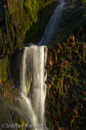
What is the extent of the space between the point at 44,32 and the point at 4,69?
370cm

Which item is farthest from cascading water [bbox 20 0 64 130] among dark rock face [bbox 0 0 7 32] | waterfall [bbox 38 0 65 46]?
waterfall [bbox 38 0 65 46]

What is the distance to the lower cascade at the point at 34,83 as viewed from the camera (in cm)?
465

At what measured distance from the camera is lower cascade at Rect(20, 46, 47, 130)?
4.65 metres

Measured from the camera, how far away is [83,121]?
4355 mm

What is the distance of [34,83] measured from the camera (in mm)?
4750

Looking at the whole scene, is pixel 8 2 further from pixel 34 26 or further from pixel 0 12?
pixel 34 26

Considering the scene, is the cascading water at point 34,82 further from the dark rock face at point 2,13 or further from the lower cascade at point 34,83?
the dark rock face at point 2,13

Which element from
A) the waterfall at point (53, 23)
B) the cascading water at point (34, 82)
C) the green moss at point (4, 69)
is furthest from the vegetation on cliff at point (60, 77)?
the waterfall at point (53, 23)

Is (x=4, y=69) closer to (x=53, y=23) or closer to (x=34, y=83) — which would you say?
(x=34, y=83)

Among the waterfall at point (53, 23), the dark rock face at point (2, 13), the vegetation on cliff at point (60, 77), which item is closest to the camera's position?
the vegetation on cliff at point (60, 77)

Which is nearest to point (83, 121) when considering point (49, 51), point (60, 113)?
point (60, 113)

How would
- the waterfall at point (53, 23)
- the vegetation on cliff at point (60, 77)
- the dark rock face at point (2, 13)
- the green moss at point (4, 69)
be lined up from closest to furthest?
the vegetation on cliff at point (60, 77) < the green moss at point (4, 69) < the dark rock face at point (2, 13) < the waterfall at point (53, 23)

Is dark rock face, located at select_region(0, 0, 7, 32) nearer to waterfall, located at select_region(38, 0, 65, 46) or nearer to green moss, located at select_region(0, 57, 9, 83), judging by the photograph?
green moss, located at select_region(0, 57, 9, 83)

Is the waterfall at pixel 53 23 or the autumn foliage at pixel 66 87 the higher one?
the waterfall at pixel 53 23
